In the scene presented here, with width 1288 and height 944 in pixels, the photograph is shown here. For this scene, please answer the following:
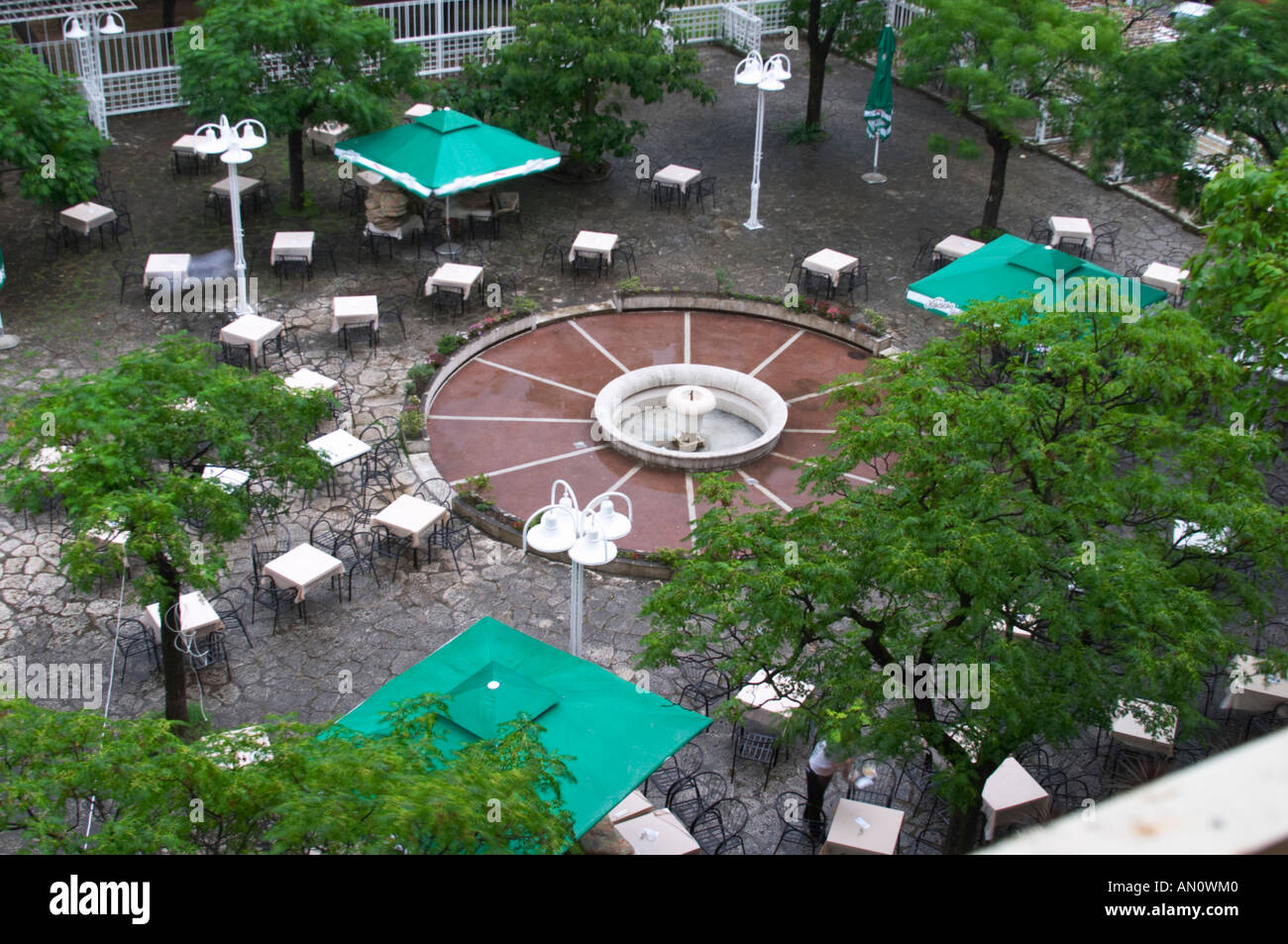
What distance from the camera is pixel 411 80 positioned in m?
23.6

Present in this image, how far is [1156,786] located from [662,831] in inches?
448

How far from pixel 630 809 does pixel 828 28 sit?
1929cm

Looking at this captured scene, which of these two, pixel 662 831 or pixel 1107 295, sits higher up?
pixel 1107 295

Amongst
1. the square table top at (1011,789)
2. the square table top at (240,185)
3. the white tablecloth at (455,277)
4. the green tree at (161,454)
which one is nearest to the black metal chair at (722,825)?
the square table top at (1011,789)

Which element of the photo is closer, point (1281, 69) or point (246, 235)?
point (1281, 69)

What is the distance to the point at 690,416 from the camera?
765 inches

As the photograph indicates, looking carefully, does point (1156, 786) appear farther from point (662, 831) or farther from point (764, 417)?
point (764, 417)

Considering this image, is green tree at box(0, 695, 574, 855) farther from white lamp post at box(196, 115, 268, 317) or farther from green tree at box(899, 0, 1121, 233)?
green tree at box(899, 0, 1121, 233)

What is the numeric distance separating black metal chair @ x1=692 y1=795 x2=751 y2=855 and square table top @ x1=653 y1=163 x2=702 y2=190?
14.7 m

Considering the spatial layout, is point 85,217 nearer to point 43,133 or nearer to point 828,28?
point 43,133

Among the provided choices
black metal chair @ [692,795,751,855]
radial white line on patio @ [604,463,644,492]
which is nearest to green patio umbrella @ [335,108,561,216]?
radial white line on patio @ [604,463,644,492]

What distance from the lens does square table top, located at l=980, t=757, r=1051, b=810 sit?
13203 millimetres

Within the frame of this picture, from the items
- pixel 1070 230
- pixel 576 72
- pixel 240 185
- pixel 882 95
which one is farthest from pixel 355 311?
pixel 1070 230
